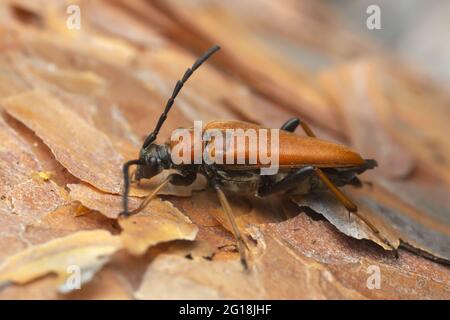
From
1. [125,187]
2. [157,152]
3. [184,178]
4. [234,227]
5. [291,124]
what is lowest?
[234,227]

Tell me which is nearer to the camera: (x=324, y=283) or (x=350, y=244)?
(x=324, y=283)

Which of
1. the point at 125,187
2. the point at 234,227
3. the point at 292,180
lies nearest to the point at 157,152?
the point at 125,187

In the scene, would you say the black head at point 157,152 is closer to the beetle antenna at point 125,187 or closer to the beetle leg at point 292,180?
the beetle antenna at point 125,187

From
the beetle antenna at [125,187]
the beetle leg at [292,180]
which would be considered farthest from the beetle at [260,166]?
the beetle antenna at [125,187]

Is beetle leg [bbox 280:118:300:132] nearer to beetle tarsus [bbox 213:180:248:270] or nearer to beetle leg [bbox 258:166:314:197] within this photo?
beetle leg [bbox 258:166:314:197]

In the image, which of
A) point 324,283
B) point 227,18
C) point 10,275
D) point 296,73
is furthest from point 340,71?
point 10,275

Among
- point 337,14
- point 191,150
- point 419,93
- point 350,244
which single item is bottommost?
Result: point 350,244

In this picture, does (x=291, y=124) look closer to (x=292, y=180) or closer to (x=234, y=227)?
(x=292, y=180)

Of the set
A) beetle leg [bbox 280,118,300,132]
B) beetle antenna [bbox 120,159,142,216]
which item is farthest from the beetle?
beetle leg [bbox 280,118,300,132]

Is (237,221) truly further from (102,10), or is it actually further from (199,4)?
(199,4)
